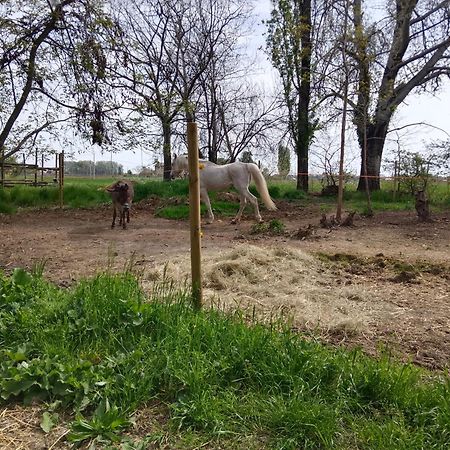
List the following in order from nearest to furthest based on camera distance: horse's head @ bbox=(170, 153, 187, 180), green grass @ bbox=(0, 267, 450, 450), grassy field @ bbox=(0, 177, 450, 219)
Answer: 1. green grass @ bbox=(0, 267, 450, 450)
2. horse's head @ bbox=(170, 153, 187, 180)
3. grassy field @ bbox=(0, 177, 450, 219)

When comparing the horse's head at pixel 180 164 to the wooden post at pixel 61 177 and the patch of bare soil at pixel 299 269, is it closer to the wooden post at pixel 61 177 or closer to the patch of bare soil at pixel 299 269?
the patch of bare soil at pixel 299 269

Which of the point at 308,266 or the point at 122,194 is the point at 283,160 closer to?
the point at 122,194

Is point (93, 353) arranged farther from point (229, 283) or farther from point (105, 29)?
point (105, 29)

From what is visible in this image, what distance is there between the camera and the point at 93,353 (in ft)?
9.00

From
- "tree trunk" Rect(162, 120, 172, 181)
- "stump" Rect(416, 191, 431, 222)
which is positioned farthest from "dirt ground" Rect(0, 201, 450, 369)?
"tree trunk" Rect(162, 120, 172, 181)

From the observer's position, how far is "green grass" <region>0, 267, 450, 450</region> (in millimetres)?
2055

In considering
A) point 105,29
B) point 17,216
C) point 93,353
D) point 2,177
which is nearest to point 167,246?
point 93,353

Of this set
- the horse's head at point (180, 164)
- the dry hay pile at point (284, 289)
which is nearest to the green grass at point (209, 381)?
the dry hay pile at point (284, 289)

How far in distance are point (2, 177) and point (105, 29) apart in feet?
20.7

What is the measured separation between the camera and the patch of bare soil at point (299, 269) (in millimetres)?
3254

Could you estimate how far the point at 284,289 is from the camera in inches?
177

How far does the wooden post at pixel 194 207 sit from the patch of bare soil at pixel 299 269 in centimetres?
24

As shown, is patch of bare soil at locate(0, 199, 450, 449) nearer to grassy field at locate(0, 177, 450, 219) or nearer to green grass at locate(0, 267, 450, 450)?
green grass at locate(0, 267, 450, 450)

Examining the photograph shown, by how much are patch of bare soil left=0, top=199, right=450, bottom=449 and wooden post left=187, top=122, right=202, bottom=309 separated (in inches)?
9.4
